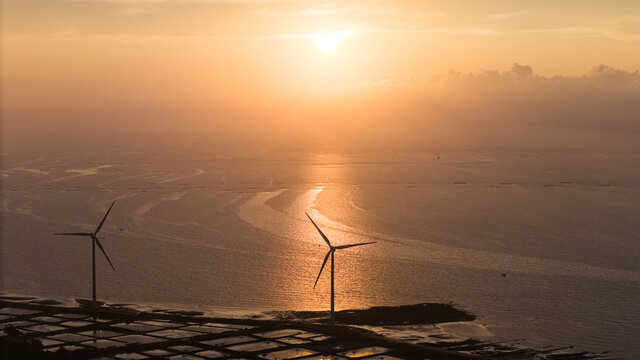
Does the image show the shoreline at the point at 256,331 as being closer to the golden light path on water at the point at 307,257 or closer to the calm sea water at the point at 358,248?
the calm sea water at the point at 358,248

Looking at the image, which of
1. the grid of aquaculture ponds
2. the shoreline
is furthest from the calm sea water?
the grid of aquaculture ponds

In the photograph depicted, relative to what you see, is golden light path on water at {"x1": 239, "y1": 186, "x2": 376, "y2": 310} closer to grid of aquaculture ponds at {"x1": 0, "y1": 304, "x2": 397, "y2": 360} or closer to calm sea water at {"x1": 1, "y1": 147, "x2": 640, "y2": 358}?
calm sea water at {"x1": 1, "y1": 147, "x2": 640, "y2": 358}

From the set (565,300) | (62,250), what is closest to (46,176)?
(62,250)

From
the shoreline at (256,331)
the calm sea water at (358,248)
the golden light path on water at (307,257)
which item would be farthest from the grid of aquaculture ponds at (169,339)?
the golden light path on water at (307,257)

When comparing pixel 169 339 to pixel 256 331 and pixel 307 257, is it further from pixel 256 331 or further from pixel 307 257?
pixel 307 257

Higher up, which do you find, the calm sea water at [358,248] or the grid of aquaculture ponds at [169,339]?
the calm sea water at [358,248]

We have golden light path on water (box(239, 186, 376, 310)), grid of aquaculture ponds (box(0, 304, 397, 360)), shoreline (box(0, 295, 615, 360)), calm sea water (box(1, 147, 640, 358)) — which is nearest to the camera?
grid of aquaculture ponds (box(0, 304, 397, 360))
